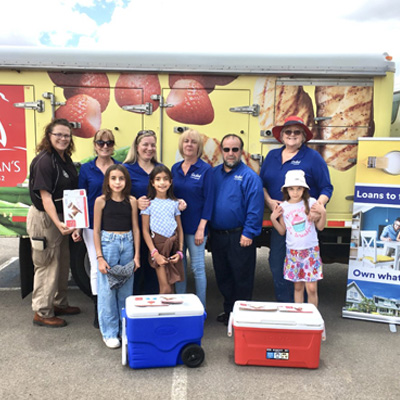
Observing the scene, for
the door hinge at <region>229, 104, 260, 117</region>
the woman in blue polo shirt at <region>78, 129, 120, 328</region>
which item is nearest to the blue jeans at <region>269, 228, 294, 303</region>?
the door hinge at <region>229, 104, 260, 117</region>

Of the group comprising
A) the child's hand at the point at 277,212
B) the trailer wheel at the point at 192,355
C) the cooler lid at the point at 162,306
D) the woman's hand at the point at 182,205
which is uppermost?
the woman's hand at the point at 182,205

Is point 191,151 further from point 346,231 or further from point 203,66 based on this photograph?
point 346,231

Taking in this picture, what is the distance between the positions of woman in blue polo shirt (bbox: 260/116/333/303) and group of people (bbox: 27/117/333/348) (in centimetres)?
1

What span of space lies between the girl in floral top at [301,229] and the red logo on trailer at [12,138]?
2727mm

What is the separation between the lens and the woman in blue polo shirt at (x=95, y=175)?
3525 mm

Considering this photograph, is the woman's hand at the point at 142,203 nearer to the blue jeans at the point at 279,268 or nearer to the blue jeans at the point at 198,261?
the blue jeans at the point at 198,261

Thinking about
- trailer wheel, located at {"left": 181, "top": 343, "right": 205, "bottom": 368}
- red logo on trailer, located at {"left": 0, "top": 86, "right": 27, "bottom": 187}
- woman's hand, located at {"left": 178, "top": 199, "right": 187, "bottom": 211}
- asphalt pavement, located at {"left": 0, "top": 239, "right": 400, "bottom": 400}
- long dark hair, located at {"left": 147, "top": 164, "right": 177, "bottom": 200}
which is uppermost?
red logo on trailer, located at {"left": 0, "top": 86, "right": 27, "bottom": 187}

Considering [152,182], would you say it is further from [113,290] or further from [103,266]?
[113,290]

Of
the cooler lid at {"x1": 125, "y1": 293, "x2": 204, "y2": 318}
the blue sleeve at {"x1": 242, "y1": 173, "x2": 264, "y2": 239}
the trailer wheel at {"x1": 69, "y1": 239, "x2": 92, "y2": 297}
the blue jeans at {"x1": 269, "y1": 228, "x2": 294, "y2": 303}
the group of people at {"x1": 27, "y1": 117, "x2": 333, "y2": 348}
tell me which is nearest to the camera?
the cooler lid at {"x1": 125, "y1": 293, "x2": 204, "y2": 318}

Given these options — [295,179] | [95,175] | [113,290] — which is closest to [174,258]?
[113,290]

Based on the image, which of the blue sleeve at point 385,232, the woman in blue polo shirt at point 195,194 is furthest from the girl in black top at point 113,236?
the blue sleeve at point 385,232

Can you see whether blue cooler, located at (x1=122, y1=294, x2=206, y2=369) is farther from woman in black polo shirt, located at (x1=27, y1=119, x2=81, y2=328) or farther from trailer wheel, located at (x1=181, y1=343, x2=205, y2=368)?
woman in black polo shirt, located at (x1=27, y1=119, x2=81, y2=328)

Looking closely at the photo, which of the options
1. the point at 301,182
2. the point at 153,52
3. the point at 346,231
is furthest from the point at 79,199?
the point at 346,231

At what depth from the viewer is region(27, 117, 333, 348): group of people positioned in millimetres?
3422
